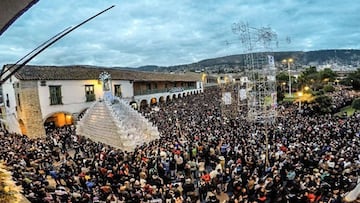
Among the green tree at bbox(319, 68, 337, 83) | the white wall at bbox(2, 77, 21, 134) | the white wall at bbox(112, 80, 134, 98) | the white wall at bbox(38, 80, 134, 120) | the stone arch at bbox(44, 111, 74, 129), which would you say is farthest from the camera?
the green tree at bbox(319, 68, 337, 83)

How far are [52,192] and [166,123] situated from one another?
14.7 m

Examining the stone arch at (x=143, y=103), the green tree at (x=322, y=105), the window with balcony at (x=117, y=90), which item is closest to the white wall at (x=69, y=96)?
the window with balcony at (x=117, y=90)

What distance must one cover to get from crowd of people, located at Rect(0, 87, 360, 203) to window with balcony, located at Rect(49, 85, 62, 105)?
8189mm

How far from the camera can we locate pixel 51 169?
481 inches

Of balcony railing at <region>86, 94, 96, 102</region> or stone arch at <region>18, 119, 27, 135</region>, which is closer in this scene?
stone arch at <region>18, 119, 27, 135</region>

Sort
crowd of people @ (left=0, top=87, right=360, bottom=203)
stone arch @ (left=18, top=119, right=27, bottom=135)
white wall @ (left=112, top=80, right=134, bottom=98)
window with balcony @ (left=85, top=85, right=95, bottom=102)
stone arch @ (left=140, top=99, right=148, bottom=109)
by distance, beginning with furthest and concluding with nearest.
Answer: stone arch @ (left=140, top=99, right=148, bottom=109) < white wall @ (left=112, top=80, right=134, bottom=98) < window with balcony @ (left=85, top=85, right=95, bottom=102) < stone arch @ (left=18, top=119, right=27, bottom=135) < crowd of people @ (left=0, top=87, right=360, bottom=203)

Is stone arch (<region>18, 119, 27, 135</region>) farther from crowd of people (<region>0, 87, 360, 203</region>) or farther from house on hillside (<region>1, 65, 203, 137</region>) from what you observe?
crowd of people (<region>0, 87, 360, 203</region>)

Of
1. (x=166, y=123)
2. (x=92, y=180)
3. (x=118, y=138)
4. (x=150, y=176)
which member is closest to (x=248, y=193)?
(x=150, y=176)

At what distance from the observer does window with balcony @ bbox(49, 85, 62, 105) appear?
2496 cm

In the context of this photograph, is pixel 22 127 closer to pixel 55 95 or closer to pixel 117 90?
pixel 55 95

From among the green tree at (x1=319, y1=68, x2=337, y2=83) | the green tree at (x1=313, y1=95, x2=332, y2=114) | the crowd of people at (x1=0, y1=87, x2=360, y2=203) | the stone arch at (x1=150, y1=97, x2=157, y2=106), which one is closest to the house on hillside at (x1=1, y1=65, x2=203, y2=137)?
the stone arch at (x1=150, y1=97, x2=157, y2=106)

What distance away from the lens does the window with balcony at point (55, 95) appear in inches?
983

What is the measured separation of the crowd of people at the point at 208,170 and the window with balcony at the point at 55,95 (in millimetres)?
8189

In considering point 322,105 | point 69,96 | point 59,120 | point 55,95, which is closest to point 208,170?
point 55,95
